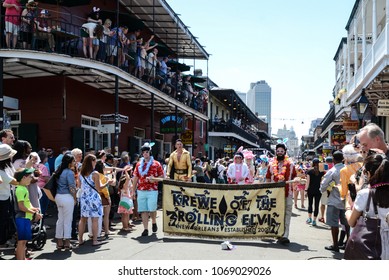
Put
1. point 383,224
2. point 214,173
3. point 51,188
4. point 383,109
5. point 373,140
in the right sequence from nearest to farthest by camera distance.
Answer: point 383,224, point 373,140, point 51,188, point 383,109, point 214,173

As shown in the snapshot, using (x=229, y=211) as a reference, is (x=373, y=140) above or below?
above

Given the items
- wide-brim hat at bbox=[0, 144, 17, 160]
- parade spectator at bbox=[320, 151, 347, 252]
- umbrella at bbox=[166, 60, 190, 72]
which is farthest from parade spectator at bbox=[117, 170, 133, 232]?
umbrella at bbox=[166, 60, 190, 72]

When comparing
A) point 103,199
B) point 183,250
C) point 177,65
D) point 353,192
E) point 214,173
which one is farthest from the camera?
point 177,65

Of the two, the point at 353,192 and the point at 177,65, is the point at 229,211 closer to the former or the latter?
the point at 353,192

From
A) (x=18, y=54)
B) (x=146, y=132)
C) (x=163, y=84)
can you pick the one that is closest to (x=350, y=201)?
(x=18, y=54)

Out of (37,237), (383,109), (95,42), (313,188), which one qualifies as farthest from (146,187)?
(383,109)

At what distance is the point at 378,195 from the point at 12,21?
1161 centimetres

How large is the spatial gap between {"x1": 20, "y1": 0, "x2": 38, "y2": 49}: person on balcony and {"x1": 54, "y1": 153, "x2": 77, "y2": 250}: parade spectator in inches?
256

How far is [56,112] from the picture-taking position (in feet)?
52.0

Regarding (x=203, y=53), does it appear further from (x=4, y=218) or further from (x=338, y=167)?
(x=4, y=218)

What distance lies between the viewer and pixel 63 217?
7910 mm

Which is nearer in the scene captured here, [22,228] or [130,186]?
[22,228]

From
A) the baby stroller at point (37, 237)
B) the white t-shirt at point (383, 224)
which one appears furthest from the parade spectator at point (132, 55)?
the white t-shirt at point (383, 224)

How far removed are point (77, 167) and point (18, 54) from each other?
4556 millimetres
